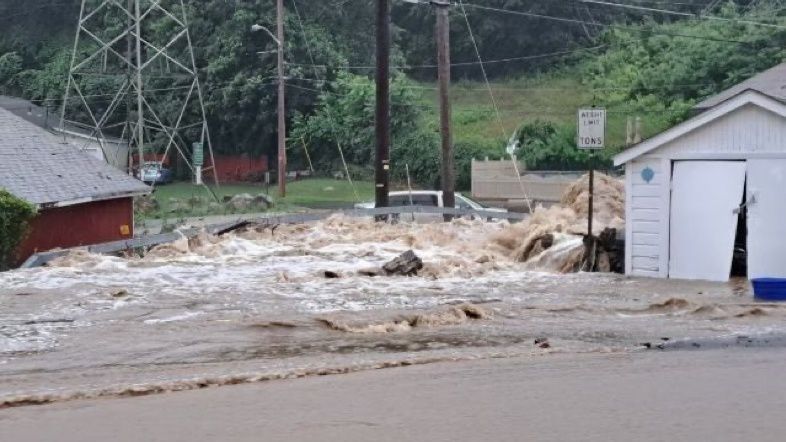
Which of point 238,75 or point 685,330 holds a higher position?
point 238,75

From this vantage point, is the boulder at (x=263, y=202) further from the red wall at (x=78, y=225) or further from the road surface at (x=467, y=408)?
the road surface at (x=467, y=408)

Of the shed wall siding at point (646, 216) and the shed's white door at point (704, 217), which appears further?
the shed wall siding at point (646, 216)

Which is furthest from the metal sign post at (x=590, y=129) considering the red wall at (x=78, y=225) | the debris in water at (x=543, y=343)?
the red wall at (x=78, y=225)

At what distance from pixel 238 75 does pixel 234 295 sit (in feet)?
142

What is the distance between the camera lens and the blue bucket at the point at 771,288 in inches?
679

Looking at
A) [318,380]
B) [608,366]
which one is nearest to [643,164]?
[608,366]

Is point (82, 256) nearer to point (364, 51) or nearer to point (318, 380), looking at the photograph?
point (318, 380)

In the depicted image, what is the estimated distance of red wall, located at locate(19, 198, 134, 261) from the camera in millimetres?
25609

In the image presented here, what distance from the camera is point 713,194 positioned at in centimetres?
1998

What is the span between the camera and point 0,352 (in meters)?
13.4

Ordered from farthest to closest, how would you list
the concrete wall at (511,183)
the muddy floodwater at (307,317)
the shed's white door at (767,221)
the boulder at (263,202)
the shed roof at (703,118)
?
the concrete wall at (511,183) → the boulder at (263,202) → the shed's white door at (767,221) → the shed roof at (703,118) → the muddy floodwater at (307,317)

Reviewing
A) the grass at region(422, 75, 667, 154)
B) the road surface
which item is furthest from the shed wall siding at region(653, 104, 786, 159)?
the grass at region(422, 75, 667, 154)

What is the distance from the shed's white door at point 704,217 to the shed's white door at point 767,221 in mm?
314

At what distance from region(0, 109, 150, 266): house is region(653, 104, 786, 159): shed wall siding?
1299 cm
